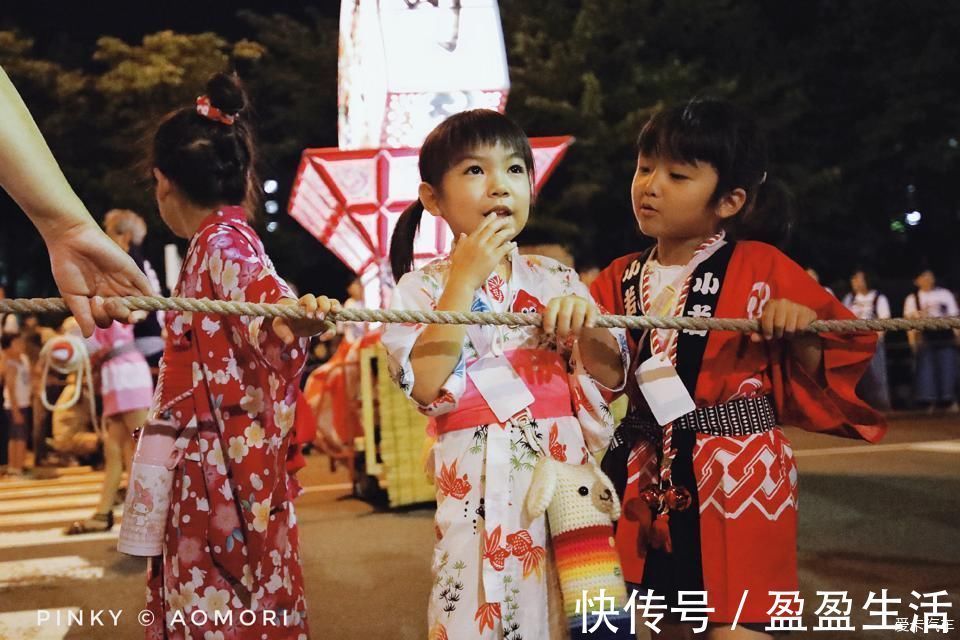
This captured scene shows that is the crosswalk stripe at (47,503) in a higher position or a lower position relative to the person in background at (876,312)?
lower

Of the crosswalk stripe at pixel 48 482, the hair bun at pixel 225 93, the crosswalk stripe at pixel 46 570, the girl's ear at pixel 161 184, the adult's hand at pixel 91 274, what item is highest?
the hair bun at pixel 225 93

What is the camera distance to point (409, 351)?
196 centimetres

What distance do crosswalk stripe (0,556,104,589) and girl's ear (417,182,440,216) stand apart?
3112mm

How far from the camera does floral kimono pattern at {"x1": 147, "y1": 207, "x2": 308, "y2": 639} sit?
221 centimetres

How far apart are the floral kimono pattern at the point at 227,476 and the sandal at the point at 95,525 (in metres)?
3.51

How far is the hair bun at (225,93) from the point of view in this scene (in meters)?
2.46

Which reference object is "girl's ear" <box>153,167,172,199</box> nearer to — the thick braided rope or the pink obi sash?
the thick braided rope

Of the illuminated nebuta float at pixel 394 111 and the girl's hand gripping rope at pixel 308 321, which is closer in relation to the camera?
the girl's hand gripping rope at pixel 308 321

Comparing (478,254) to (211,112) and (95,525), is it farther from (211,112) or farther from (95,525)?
(95,525)

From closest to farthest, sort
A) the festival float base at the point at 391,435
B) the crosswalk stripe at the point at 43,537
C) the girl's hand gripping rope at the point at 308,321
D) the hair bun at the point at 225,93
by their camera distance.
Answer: the girl's hand gripping rope at the point at 308,321 → the hair bun at the point at 225,93 → the crosswalk stripe at the point at 43,537 → the festival float base at the point at 391,435

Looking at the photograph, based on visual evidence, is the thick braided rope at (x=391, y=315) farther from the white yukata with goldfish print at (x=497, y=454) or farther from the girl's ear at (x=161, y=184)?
the girl's ear at (x=161, y=184)

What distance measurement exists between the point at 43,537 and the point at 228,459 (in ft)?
12.8

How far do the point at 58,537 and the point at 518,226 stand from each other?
451 cm

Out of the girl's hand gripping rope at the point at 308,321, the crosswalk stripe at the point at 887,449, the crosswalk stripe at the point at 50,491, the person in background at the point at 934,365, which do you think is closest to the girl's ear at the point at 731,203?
the girl's hand gripping rope at the point at 308,321
